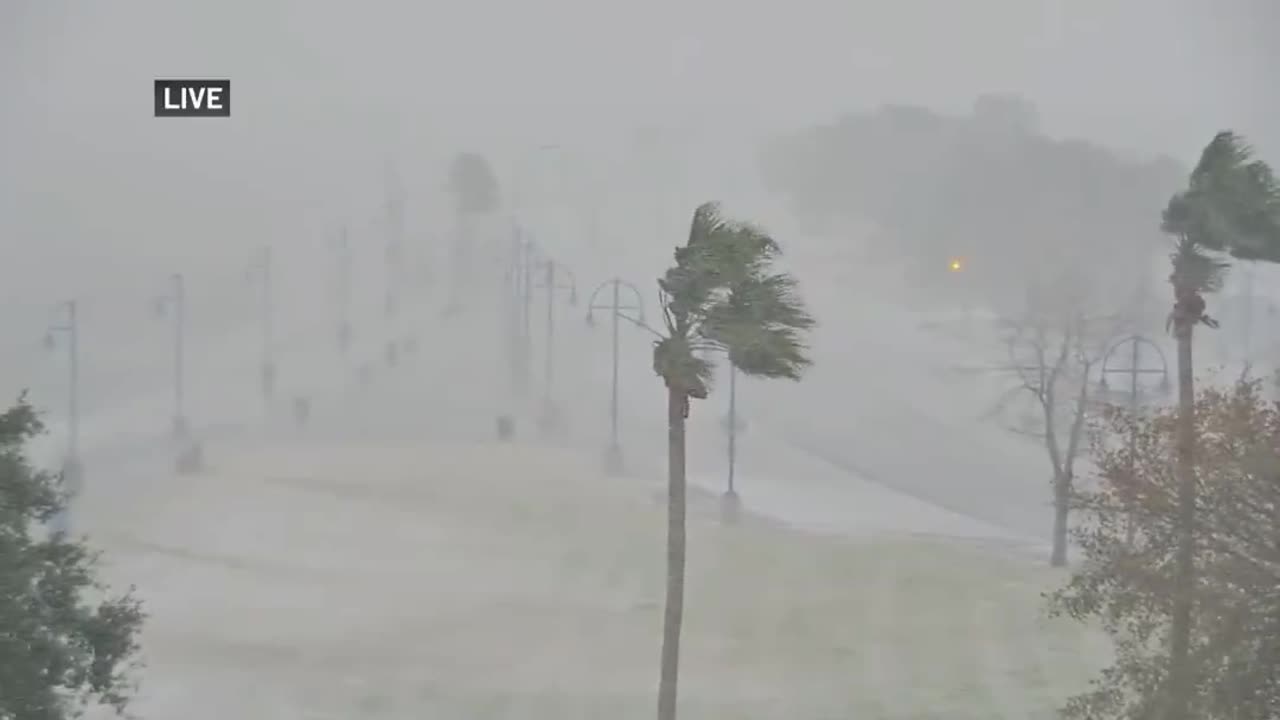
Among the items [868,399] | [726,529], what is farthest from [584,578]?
[868,399]

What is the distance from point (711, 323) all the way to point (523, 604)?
425 centimetres

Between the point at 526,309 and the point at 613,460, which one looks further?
the point at 526,309

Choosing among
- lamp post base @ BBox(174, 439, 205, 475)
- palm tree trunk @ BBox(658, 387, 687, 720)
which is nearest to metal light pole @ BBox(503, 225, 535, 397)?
lamp post base @ BBox(174, 439, 205, 475)

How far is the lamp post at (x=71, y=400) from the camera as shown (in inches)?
397

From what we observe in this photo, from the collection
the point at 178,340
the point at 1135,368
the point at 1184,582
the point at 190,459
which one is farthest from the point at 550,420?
the point at 1184,582

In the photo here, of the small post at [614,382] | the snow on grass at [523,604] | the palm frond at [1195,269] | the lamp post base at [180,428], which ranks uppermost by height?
the palm frond at [1195,269]

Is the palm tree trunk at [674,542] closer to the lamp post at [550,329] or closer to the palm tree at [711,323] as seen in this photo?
the palm tree at [711,323]

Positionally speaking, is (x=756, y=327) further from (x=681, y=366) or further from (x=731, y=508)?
(x=731, y=508)

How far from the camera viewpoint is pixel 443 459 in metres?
10.4

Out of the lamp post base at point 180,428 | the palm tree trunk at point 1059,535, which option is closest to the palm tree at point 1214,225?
the palm tree trunk at point 1059,535

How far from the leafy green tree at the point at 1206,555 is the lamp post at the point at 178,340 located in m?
7.71

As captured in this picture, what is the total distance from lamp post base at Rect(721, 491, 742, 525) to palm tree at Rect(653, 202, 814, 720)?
3.71 m

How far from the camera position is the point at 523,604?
9.74 metres

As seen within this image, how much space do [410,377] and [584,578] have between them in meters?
2.44
